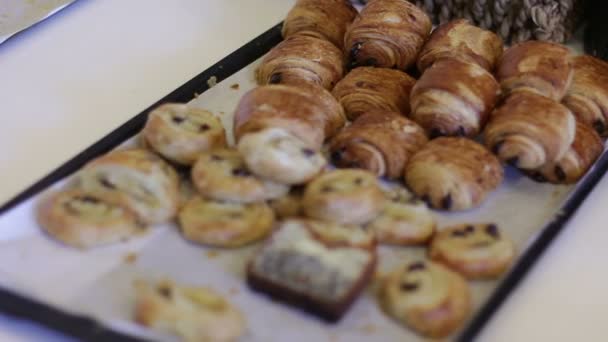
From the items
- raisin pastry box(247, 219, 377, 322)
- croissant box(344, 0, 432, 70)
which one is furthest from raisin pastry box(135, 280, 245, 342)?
croissant box(344, 0, 432, 70)

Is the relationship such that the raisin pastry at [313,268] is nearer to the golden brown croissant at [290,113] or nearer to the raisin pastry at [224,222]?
the raisin pastry at [224,222]

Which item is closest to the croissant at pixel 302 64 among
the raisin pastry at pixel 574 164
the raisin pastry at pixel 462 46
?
the raisin pastry at pixel 462 46

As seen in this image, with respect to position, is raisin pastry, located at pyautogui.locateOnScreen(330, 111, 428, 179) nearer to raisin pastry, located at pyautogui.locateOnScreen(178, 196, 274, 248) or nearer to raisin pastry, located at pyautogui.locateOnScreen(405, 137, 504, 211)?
raisin pastry, located at pyautogui.locateOnScreen(405, 137, 504, 211)

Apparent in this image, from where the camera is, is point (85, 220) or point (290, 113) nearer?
point (85, 220)

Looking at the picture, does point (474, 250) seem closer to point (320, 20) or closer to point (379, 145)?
point (379, 145)

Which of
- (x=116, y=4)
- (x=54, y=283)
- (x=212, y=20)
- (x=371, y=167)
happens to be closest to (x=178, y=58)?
(x=212, y=20)

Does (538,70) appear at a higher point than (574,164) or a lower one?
higher

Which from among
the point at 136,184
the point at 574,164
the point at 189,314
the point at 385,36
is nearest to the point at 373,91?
the point at 385,36
